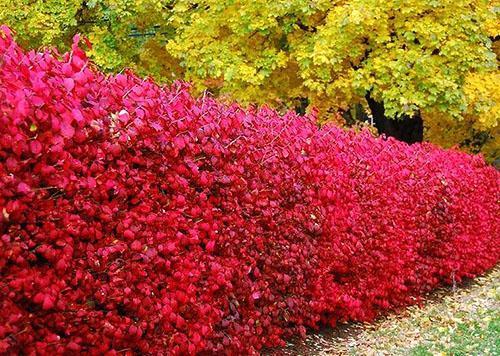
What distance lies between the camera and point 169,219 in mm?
4410

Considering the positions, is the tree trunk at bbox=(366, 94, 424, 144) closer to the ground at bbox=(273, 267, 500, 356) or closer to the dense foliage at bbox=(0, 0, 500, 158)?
the dense foliage at bbox=(0, 0, 500, 158)

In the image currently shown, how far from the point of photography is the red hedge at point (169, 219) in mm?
3479

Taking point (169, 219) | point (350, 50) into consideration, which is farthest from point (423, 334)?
point (350, 50)

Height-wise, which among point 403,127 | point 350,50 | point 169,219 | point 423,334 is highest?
point 350,50

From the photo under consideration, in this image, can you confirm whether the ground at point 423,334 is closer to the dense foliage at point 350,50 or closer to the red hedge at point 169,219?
the red hedge at point 169,219

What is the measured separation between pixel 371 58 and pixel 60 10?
6.84 meters

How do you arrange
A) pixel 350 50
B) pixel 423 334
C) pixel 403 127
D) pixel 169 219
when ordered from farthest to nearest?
pixel 403 127 → pixel 350 50 → pixel 423 334 → pixel 169 219

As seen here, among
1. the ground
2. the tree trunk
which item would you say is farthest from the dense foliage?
the ground

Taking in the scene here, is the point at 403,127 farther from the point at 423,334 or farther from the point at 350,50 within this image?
the point at 423,334

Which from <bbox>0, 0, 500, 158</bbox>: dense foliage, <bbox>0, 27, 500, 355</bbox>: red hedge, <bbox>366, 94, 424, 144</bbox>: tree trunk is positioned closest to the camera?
<bbox>0, 27, 500, 355</bbox>: red hedge

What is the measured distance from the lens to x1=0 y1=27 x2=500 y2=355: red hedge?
3479mm

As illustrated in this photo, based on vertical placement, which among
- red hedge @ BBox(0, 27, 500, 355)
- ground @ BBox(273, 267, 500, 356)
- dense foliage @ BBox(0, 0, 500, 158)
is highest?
dense foliage @ BBox(0, 0, 500, 158)

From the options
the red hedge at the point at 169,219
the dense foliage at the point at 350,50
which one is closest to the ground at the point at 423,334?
the red hedge at the point at 169,219

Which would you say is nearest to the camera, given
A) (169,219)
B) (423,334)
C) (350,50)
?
(169,219)
